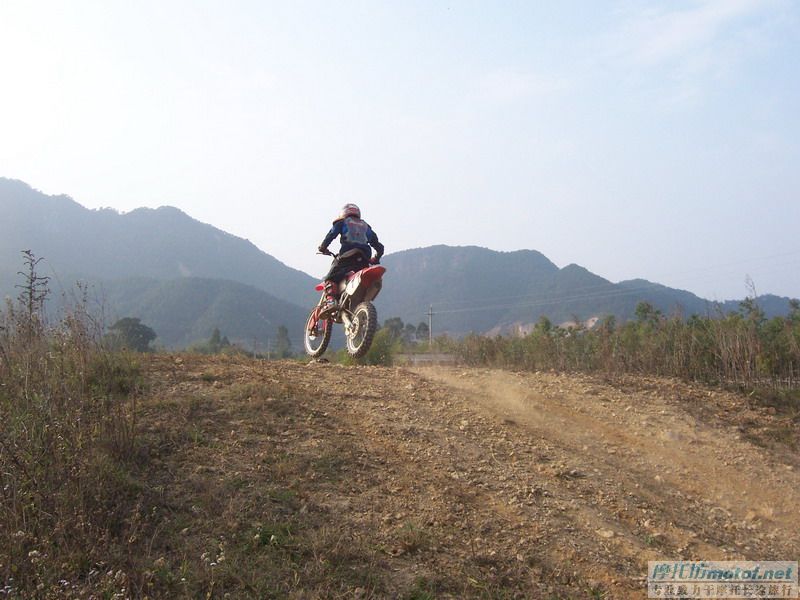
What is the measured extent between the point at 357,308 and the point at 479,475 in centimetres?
365

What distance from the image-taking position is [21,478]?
11.9 feet

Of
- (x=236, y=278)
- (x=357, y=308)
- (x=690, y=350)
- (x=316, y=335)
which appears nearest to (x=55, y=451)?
(x=357, y=308)

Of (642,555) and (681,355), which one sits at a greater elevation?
(681,355)

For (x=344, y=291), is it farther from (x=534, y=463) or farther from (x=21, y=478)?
(x=21, y=478)

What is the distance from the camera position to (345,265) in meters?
8.66

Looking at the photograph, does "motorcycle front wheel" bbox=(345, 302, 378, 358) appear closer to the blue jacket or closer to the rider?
the rider

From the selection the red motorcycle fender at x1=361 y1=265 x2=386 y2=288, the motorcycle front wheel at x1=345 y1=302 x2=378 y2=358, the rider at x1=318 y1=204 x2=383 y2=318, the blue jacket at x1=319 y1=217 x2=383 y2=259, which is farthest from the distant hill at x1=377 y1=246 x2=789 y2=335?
the red motorcycle fender at x1=361 y1=265 x2=386 y2=288

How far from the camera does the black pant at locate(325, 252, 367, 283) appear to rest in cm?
857

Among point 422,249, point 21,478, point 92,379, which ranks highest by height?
point 422,249

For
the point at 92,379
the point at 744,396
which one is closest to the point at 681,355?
the point at 744,396

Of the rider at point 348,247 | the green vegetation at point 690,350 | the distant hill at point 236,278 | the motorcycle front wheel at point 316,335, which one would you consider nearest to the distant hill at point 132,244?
the distant hill at point 236,278

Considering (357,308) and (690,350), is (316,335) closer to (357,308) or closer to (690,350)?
(357,308)

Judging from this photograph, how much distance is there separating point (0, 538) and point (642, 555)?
4.05 metres

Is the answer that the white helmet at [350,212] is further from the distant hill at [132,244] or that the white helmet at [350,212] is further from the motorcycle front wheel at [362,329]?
the distant hill at [132,244]
